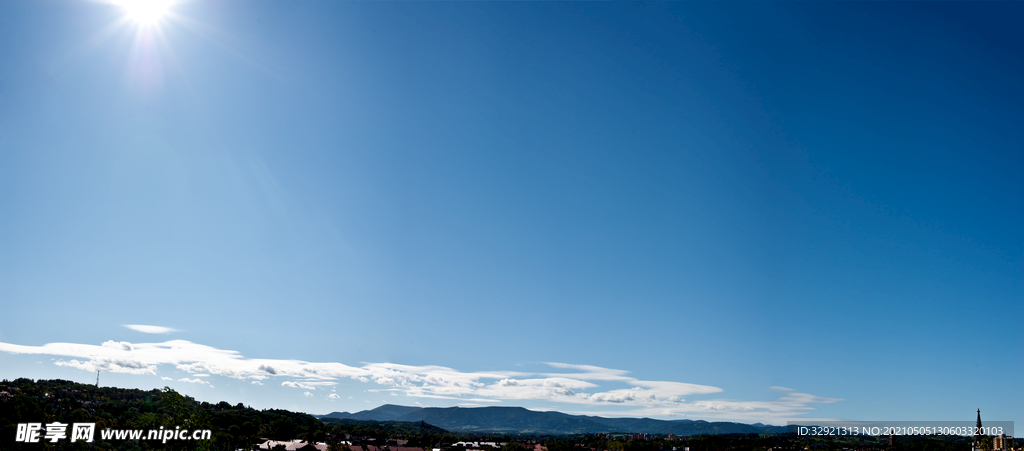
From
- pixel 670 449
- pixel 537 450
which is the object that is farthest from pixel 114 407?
pixel 670 449

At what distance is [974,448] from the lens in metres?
63.7

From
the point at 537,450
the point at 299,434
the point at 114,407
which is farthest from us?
the point at 537,450

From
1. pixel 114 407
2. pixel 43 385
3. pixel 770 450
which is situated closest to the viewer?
pixel 114 407

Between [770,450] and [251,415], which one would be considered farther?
[770,450]

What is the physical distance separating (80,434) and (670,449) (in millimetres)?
157212

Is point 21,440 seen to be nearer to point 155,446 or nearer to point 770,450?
point 155,446

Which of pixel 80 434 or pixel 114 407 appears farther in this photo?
pixel 114 407

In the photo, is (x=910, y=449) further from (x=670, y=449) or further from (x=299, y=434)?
(x=299, y=434)

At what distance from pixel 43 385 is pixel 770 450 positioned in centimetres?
17815

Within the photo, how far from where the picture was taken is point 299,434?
386 ft

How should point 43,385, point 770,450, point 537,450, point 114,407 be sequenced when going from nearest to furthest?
1. point 114,407
2. point 43,385
3. point 537,450
4. point 770,450

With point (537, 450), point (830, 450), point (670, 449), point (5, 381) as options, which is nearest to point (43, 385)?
point (5, 381)

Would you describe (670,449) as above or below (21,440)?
below

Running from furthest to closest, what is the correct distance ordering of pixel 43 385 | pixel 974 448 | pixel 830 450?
pixel 830 450 → pixel 43 385 → pixel 974 448
